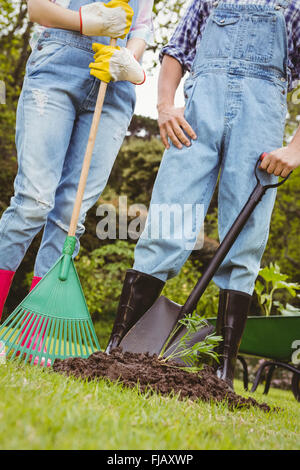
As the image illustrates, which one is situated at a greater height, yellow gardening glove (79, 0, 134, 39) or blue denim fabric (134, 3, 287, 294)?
yellow gardening glove (79, 0, 134, 39)

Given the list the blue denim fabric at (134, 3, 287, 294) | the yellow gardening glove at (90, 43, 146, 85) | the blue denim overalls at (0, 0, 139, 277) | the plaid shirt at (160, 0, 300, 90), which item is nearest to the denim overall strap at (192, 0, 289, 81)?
the blue denim fabric at (134, 3, 287, 294)

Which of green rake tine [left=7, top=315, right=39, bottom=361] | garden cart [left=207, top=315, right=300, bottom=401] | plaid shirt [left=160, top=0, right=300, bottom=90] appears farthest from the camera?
garden cart [left=207, top=315, right=300, bottom=401]

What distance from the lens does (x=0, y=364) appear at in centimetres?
154

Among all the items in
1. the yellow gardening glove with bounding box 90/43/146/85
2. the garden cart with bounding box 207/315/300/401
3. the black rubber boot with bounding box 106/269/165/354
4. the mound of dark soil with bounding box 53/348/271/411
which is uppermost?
the yellow gardening glove with bounding box 90/43/146/85

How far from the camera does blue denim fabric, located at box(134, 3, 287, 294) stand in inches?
79.0

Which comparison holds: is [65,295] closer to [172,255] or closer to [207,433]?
[172,255]

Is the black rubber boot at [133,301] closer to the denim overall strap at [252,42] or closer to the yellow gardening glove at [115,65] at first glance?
the yellow gardening glove at [115,65]

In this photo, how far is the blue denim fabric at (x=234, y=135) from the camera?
6.58ft

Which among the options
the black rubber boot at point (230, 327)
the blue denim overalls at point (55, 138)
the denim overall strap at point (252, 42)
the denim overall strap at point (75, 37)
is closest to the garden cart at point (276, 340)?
the black rubber boot at point (230, 327)

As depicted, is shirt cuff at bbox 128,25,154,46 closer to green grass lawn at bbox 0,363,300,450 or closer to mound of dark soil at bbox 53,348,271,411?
mound of dark soil at bbox 53,348,271,411

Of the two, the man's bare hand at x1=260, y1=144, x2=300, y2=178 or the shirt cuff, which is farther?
the shirt cuff

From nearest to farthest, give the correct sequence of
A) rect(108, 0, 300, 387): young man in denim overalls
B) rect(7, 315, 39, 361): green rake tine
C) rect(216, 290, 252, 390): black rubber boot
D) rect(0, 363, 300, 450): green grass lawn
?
rect(0, 363, 300, 450): green grass lawn
rect(7, 315, 39, 361): green rake tine
rect(216, 290, 252, 390): black rubber boot
rect(108, 0, 300, 387): young man in denim overalls

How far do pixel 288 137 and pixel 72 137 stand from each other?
957 centimetres

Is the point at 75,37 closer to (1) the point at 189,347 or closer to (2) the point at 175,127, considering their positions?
(2) the point at 175,127
